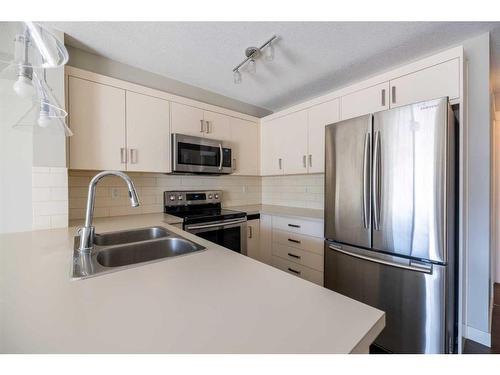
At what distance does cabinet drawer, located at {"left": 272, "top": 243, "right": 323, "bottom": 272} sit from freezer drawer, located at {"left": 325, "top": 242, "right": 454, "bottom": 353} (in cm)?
49

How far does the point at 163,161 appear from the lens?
2230 mm

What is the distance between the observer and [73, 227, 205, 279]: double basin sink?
1.00 metres

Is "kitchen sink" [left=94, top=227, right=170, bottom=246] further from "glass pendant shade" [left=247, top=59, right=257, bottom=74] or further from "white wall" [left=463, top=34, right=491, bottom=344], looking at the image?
"white wall" [left=463, top=34, right=491, bottom=344]

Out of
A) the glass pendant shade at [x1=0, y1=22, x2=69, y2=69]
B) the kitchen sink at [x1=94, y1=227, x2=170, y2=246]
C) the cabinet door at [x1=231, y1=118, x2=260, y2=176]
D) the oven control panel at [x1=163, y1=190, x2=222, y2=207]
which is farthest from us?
the cabinet door at [x1=231, y1=118, x2=260, y2=176]

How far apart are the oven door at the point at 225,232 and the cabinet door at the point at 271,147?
2.73 ft

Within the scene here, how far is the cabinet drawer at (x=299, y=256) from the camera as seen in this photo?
2.17 metres

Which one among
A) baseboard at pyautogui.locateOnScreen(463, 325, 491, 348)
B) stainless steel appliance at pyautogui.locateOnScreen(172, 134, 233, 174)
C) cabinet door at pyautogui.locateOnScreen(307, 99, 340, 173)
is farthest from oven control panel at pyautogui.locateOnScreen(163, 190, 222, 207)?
baseboard at pyautogui.locateOnScreen(463, 325, 491, 348)

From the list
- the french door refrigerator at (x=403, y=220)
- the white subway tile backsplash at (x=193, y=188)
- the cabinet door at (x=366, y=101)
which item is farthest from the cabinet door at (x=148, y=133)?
the cabinet door at (x=366, y=101)

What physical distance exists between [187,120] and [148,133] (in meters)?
0.44

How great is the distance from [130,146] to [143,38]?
88 centimetres

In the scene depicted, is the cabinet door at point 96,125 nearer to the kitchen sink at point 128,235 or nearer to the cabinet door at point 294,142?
the kitchen sink at point 128,235

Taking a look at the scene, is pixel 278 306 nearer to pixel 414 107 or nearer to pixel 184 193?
pixel 414 107
